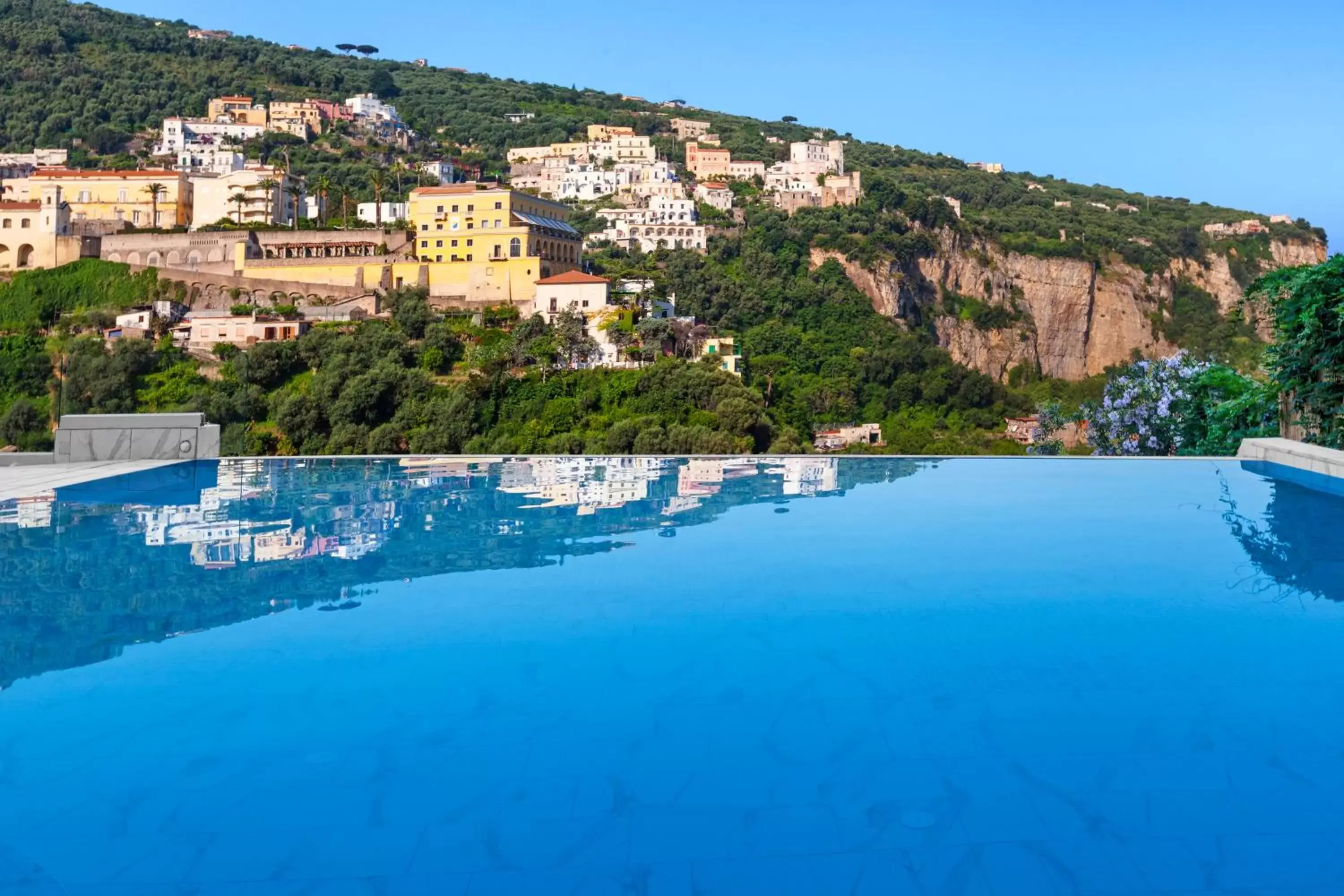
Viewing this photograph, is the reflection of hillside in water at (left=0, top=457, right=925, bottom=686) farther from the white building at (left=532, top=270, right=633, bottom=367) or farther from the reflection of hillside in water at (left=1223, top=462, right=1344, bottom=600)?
the white building at (left=532, top=270, right=633, bottom=367)

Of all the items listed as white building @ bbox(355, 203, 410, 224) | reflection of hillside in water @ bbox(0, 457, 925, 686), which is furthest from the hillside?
white building @ bbox(355, 203, 410, 224)

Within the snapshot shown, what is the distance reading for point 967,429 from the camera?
36.8 m

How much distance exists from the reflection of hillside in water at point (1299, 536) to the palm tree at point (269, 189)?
123 ft

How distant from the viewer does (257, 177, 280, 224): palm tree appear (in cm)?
3875

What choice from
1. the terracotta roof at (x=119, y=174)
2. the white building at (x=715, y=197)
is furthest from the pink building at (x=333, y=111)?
the terracotta roof at (x=119, y=174)

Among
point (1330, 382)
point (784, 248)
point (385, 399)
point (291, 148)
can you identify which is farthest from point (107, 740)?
point (291, 148)

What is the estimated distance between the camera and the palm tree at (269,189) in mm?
38750

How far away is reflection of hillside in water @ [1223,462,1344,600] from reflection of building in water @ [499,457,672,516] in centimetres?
282

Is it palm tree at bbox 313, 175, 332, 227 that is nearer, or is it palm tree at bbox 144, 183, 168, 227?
palm tree at bbox 144, 183, 168, 227

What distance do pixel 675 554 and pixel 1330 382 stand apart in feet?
16.4

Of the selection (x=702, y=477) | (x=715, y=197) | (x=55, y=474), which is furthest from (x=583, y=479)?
(x=715, y=197)

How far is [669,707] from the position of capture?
2635 mm

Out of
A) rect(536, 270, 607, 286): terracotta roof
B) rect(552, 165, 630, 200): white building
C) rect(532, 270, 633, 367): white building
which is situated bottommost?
rect(532, 270, 633, 367): white building

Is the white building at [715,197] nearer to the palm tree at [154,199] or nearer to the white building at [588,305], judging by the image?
the white building at [588,305]
